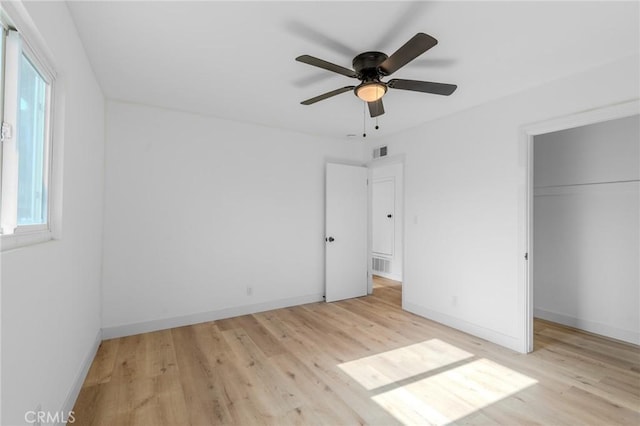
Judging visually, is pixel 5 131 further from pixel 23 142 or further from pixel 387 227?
pixel 387 227

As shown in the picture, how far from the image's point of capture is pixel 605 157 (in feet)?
11.0

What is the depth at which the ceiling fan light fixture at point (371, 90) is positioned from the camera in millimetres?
2131

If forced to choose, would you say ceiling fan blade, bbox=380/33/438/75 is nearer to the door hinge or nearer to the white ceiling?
the white ceiling

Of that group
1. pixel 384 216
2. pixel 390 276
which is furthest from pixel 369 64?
pixel 390 276

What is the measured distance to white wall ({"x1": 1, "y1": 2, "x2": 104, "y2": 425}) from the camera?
1.19m

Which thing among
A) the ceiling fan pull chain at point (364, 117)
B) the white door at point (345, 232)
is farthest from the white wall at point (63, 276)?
the white door at point (345, 232)

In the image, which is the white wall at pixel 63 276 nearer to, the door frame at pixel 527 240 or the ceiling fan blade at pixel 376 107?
the ceiling fan blade at pixel 376 107

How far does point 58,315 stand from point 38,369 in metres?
0.37

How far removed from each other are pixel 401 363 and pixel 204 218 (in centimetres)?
278

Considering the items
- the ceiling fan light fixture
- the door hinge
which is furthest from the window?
the ceiling fan light fixture

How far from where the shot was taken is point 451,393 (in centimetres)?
222

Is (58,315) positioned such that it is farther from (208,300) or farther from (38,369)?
(208,300)

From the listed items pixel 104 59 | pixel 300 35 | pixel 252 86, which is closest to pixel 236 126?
pixel 252 86

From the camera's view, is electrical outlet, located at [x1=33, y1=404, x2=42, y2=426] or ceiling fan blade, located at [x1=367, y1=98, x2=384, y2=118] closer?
electrical outlet, located at [x1=33, y1=404, x2=42, y2=426]
